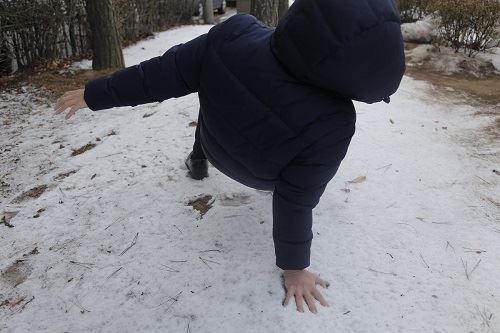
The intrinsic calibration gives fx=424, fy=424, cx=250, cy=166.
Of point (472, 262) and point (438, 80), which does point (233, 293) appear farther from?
point (438, 80)

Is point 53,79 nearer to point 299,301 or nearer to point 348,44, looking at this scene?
point 299,301

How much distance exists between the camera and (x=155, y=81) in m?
1.80

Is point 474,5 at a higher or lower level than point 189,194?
higher

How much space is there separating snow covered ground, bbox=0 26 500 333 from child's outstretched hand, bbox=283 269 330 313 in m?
0.04

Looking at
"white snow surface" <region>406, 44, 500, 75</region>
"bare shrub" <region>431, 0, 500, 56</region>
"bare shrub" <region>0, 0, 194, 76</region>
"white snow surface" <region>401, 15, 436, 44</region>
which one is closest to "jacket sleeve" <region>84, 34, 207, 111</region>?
"bare shrub" <region>0, 0, 194, 76</region>

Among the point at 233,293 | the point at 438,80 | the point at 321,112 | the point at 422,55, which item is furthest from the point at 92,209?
the point at 422,55

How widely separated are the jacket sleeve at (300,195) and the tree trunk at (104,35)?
4.07 m

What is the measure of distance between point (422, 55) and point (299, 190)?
5.41 metres

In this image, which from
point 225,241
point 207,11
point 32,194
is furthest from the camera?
point 207,11

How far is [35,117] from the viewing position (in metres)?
4.16

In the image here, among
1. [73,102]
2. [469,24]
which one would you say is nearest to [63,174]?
[73,102]

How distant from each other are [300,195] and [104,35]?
13.8ft

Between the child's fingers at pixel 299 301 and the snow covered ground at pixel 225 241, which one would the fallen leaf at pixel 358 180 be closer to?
the snow covered ground at pixel 225 241

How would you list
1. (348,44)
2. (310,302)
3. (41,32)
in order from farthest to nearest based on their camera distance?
(41,32)
(310,302)
(348,44)
